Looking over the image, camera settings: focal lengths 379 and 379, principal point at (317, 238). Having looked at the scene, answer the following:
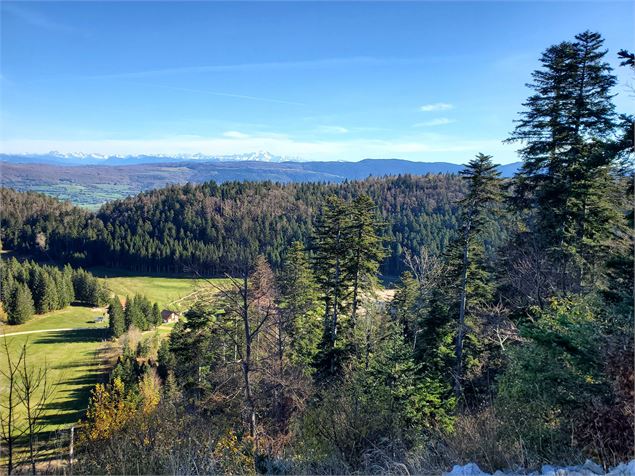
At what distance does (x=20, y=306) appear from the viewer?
6216cm

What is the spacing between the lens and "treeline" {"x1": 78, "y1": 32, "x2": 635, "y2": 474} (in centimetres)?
561

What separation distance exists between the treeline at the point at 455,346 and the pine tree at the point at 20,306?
44912 millimetres

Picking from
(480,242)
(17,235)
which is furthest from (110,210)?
(480,242)

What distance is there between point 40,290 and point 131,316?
22.6 metres

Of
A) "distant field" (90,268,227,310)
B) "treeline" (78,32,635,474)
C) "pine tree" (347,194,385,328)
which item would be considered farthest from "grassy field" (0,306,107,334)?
"pine tree" (347,194,385,328)

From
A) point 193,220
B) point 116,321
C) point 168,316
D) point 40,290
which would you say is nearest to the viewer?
point 116,321

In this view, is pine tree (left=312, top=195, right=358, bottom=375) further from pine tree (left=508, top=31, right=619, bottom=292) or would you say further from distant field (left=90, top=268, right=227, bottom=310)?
distant field (left=90, top=268, right=227, bottom=310)

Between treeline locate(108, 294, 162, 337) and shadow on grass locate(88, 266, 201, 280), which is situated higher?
treeline locate(108, 294, 162, 337)

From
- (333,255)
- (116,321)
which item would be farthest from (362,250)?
(116,321)

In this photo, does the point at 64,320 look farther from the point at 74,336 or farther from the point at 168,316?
the point at 168,316

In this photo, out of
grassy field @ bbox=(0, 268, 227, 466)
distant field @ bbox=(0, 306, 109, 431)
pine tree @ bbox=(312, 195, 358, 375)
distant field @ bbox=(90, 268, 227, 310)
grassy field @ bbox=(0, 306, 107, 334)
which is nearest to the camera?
pine tree @ bbox=(312, 195, 358, 375)

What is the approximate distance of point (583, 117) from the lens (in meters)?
14.2

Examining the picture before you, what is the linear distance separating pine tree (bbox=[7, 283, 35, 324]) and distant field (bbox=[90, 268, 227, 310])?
16466mm

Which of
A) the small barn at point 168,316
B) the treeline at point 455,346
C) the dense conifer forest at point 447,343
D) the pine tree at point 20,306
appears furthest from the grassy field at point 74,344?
the treeline at point 455,346
